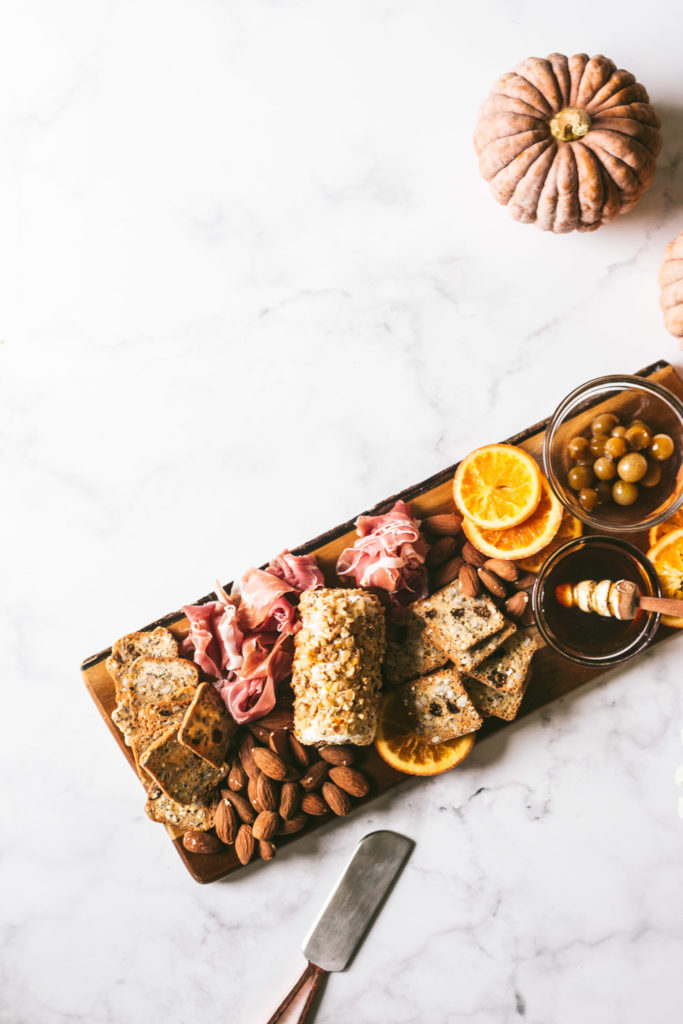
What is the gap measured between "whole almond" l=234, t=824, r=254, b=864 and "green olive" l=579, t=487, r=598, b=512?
1.15 meters

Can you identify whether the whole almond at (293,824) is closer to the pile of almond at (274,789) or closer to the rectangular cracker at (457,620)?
the pile of almond at (274,789)

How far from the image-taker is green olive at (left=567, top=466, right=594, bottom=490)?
1.74 meters

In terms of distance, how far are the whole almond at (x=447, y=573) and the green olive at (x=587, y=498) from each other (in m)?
0.32

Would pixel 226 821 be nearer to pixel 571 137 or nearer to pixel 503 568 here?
pixel 503 568

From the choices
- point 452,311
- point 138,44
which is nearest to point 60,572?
point 452,311

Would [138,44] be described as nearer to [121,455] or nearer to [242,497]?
[121,455]

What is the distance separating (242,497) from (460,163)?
114 cm

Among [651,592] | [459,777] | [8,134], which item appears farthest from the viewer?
[8,134]

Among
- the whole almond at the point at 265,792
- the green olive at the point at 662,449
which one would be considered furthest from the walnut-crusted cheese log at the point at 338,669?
the green olive at the point at 662,449

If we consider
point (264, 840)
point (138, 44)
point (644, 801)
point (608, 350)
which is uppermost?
point (138, 44)

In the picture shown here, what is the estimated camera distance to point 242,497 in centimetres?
206

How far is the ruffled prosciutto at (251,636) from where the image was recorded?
68.8 inches

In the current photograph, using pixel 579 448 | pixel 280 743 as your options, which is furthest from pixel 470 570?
pixel 280 743

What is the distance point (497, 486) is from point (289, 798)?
3.03 feet
